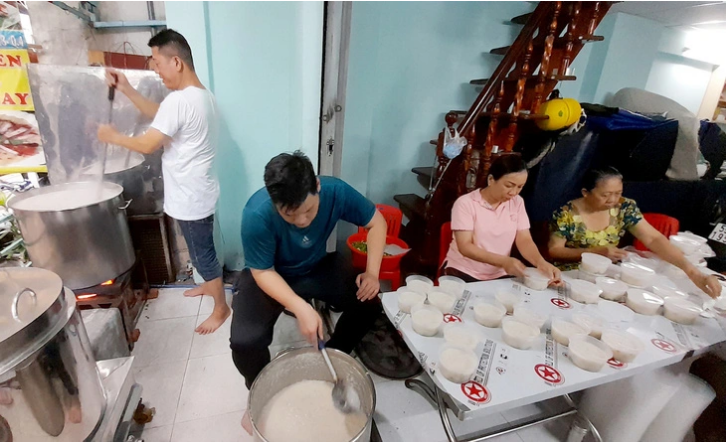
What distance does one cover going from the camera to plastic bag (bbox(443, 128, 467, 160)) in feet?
6.89

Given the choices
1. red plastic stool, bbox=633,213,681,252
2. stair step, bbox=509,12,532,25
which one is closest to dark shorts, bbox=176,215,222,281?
stair step, bbox=509,12,532,25

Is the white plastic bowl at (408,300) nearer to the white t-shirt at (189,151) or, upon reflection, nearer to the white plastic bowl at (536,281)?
the white plastic bowl at (536,281)

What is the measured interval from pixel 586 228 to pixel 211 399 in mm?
2116

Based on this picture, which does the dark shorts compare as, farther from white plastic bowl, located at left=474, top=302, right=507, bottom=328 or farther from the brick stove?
white plastic bowl, located at left=474, top=302, right=507, bottom=328

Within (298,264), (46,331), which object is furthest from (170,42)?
(46,331)

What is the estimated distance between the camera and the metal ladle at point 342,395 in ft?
3.74

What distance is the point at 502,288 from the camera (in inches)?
52.6

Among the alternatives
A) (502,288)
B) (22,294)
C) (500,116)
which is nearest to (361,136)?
(500,116)

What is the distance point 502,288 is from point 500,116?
1.26 metres

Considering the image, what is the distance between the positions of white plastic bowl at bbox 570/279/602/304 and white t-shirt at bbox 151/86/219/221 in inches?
72.4

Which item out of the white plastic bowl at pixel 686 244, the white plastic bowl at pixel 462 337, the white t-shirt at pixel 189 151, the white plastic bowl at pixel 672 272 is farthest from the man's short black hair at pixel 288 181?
the white plastic bowl at pixel 686 244

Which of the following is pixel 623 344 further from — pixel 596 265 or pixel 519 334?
pixel 596 265

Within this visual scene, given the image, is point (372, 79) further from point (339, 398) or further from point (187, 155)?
point (339, 398)

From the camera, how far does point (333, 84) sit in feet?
6.07
